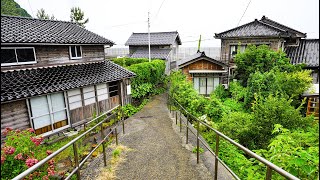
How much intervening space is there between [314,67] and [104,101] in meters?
17.2

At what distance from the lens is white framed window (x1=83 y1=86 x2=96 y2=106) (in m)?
12.2

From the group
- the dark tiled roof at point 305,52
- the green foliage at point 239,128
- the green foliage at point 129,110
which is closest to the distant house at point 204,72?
the green foliage at point 129,110

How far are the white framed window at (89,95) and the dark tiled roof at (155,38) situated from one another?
16.8 metres

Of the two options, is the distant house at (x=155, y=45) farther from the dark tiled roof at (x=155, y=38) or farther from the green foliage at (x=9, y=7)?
the green foliage at (x=9, y=7)

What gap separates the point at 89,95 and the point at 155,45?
1723cm

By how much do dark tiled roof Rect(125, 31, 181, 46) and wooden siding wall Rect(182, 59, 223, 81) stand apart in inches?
414

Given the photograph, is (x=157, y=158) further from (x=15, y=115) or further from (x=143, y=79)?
(x=143, y=79)

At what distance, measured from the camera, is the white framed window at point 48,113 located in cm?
997

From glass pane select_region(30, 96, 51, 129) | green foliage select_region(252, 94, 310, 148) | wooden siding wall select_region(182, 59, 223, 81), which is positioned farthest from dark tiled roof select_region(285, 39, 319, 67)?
glass pane select_region(30, 96, 51, 129)

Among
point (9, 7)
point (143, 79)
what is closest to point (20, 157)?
point (9, 7)

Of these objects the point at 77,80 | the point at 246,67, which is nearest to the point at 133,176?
the point at 77,80

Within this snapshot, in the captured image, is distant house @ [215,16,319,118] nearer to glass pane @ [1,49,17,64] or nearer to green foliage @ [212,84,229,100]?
green foliage @ [212,84,229,100]

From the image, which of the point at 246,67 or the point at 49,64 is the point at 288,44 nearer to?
the point at 246,67

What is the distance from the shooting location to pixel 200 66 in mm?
17547
